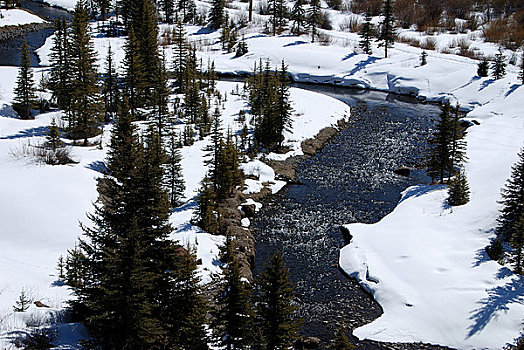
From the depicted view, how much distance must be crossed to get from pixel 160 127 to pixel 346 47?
49.0 meters

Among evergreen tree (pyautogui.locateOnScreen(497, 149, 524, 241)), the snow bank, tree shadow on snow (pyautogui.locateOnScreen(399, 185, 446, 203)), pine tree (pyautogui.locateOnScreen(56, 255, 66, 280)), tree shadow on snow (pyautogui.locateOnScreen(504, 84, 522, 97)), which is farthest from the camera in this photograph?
tree shadow on snow (pyautogui.locateOnScreen(504, 84, 522, 97))

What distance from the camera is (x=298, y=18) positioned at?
263ft

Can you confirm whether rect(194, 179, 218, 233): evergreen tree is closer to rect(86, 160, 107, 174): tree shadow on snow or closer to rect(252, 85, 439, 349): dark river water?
rect(252, 85, 439, 349): dark river water

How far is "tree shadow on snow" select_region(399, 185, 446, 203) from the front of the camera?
30.5 meters

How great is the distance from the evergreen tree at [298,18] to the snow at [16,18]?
4995cm

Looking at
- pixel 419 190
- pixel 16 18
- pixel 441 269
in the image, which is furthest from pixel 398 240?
pixel 16 18

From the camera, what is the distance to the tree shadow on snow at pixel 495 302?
58.9 feet

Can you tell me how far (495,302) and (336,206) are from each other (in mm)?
12747

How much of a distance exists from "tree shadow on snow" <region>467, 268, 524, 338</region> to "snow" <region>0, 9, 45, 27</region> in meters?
87.6

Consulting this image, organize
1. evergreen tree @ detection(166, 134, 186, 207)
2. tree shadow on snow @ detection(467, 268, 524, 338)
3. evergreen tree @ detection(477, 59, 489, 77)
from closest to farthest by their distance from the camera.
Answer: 1. tree shadow on snow @ detection(467, 268, 524, 338)
2. evergreen tree @ detection(166, 134, 186, 207)
3. evergreen tree @ detection(477, 59, 489, 77)

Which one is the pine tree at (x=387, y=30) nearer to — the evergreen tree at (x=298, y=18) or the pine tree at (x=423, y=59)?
the pine tree at (x=423, y=59)

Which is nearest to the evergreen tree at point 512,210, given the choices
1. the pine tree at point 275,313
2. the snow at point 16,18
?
the pine tree at point 275,313

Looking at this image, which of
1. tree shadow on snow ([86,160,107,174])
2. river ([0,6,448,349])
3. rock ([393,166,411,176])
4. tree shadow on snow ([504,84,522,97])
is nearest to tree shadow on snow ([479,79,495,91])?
tree shadow on snow ([504,84,522,97])

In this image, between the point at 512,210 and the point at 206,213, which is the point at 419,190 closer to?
the point at 512,210
